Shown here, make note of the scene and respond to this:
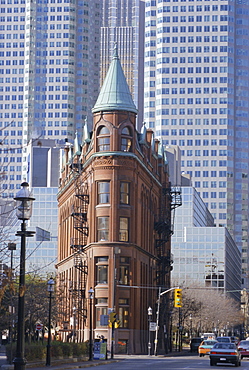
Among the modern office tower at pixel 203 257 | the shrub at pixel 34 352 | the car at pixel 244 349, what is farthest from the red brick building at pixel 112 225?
the modern office tower at pixel 203 257

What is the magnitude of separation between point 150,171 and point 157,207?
826cm

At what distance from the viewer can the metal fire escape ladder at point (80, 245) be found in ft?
274

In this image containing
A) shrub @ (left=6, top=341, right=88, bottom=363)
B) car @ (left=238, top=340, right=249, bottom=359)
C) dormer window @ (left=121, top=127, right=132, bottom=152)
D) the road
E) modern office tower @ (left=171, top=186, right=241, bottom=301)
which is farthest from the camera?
modern office tower @ (left=171, top=186, right=241, bottom=301)

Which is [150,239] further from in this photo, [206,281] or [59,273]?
[206,281]

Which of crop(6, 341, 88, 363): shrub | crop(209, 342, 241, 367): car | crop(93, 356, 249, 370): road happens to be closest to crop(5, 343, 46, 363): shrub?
crop(6, 341, 88, 363): shrub

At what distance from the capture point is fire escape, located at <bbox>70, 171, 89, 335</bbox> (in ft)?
274

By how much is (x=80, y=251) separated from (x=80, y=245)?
2.10 ft

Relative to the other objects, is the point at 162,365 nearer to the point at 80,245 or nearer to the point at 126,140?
the point at 80,245

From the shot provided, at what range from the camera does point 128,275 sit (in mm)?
82250

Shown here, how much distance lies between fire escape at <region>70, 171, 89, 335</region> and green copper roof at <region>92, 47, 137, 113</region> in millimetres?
9350

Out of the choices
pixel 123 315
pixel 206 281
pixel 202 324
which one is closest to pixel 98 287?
pixel 123 315

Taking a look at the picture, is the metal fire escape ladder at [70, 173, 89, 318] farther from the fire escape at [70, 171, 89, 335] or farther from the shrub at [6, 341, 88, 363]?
the shrub at [6, 341, 88, 363]

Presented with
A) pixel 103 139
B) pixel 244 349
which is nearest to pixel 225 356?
pixel 244 349

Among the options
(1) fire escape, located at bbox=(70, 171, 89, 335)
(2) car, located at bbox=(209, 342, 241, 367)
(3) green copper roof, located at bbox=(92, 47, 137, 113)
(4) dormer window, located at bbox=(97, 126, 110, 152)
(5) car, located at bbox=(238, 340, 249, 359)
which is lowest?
(5) car, located at bbox=(238, 340, 249, 359)
